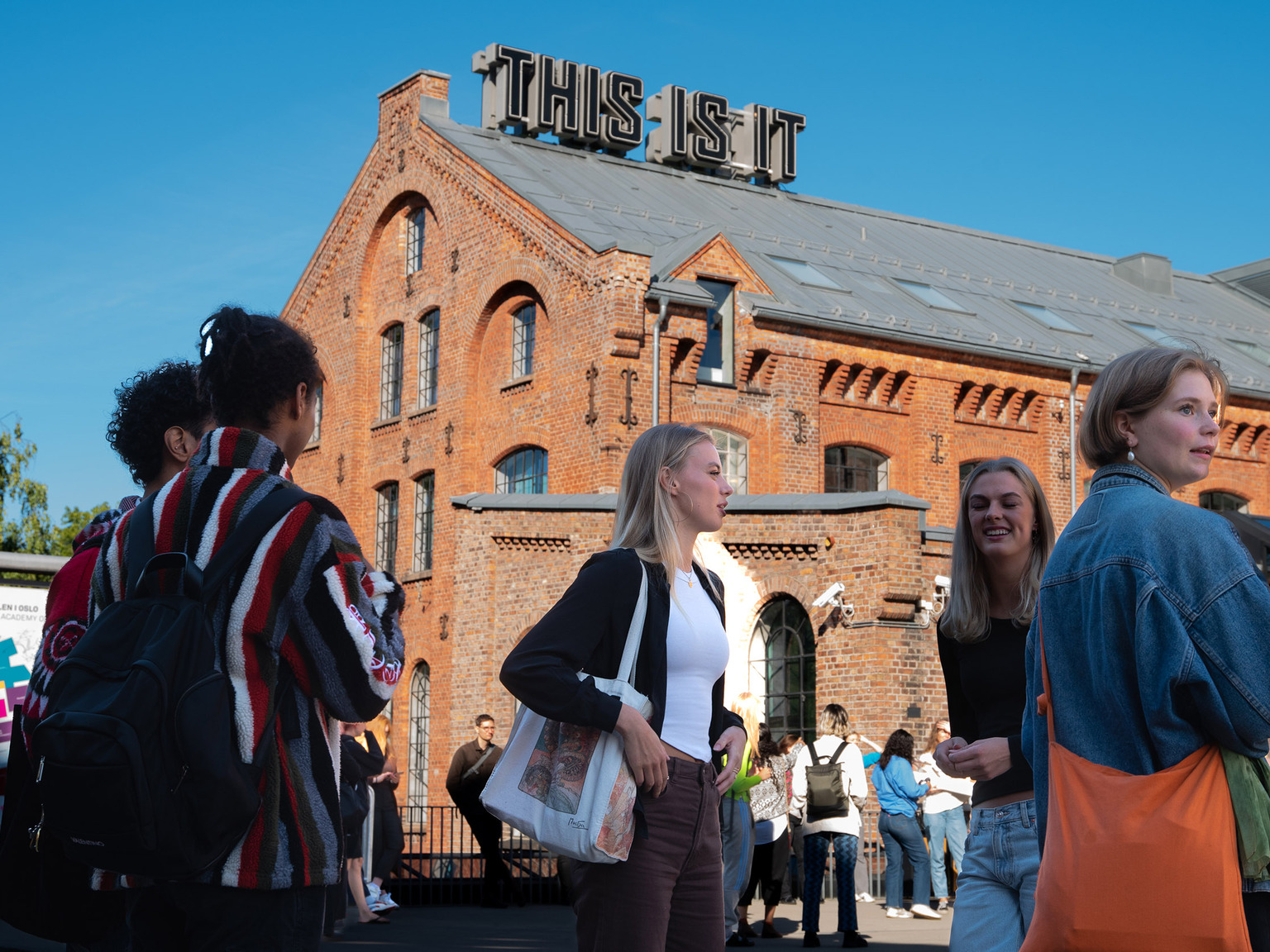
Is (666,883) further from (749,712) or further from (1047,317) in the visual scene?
(1047,317)

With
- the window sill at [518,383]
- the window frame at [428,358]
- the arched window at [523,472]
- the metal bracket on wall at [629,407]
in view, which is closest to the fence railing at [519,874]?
the metal bracket on wall at [629,407]

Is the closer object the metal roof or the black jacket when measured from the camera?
the black jacket

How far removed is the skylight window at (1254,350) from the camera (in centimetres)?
3108

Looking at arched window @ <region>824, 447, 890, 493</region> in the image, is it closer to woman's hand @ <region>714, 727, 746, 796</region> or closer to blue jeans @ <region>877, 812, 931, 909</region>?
blue jeans @ <region>877, 812, 931, 909</region>

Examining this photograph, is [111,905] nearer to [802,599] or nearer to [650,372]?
[802,599]

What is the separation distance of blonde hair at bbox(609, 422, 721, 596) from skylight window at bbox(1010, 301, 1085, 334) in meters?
25.4

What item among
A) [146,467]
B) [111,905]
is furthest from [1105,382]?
[146,467]

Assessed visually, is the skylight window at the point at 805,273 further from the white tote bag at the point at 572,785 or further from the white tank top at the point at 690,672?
the white tote bag at the point at 572,785

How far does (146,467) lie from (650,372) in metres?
18.0

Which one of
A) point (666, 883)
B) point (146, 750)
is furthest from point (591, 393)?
point (146, 750)

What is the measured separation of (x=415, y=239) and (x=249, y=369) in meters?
24.6

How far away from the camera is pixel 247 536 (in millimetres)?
2807

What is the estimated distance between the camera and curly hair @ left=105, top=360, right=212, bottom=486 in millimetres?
→ 4277

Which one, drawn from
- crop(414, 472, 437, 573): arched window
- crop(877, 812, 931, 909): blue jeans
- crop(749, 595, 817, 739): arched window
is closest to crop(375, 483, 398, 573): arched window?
crop(414, 472, 437, 573): arched window
